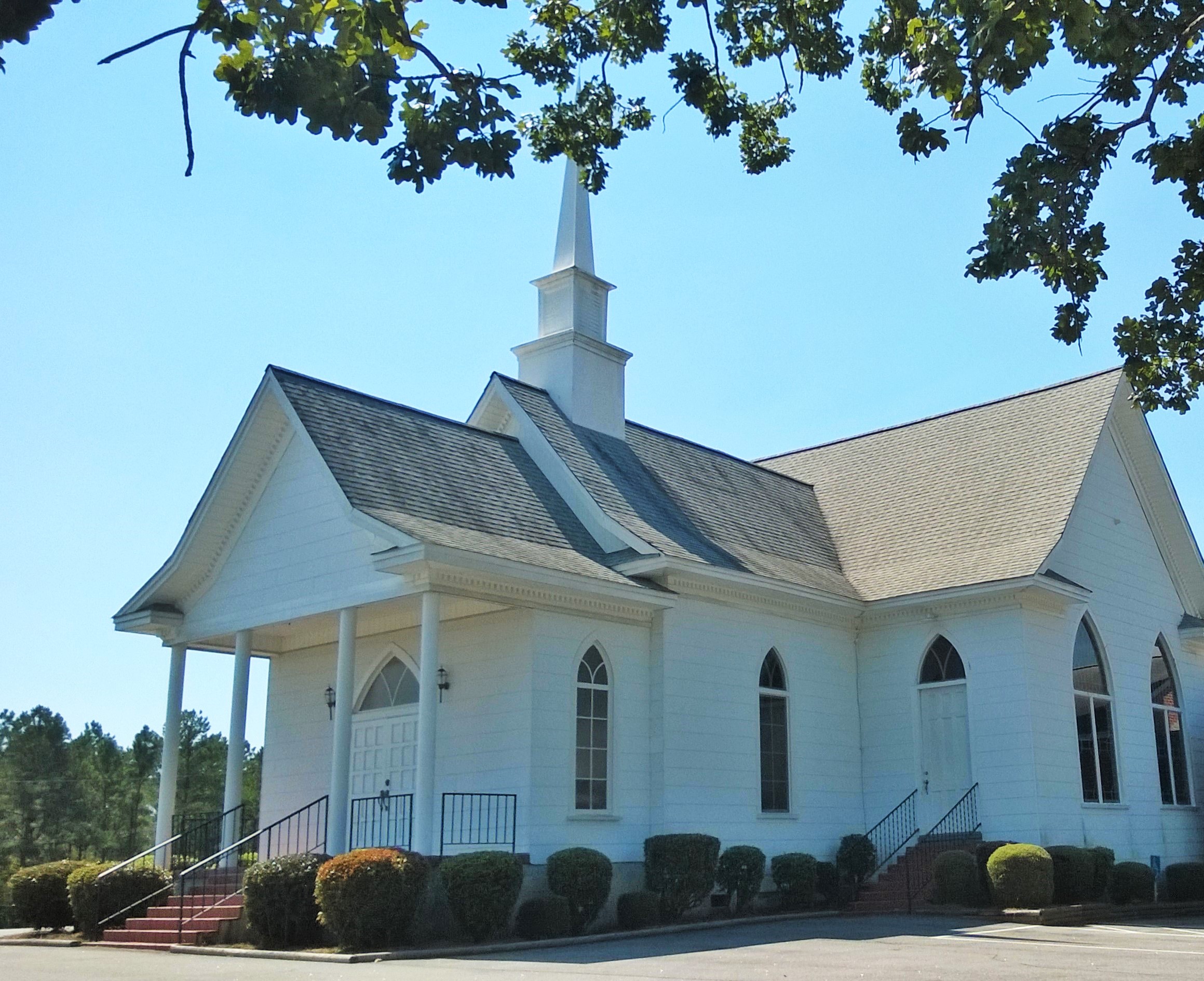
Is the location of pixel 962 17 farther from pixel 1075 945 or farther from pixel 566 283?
pixel 566 283

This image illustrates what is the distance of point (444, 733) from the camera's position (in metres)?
17.8

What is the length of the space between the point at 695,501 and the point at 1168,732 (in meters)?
9.88

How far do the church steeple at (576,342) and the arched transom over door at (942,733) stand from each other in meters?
6.58

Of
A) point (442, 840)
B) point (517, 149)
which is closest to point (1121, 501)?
point (442, 840)

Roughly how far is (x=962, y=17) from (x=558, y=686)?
34.8 feet

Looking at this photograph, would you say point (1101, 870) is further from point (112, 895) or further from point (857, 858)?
point (112, 895)

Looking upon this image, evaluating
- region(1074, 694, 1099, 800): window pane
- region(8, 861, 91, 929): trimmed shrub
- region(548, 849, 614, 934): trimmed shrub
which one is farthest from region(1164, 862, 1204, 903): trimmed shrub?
region(8, 861, 91, 929): trimmed shrub

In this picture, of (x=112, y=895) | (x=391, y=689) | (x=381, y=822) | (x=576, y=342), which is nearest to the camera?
(x=112, y=895)

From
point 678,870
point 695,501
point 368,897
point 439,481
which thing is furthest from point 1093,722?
point 368,897

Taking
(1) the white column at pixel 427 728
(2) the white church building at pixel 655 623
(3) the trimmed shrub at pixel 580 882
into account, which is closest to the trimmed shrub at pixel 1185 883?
(2) the white church building at pixel 655 623

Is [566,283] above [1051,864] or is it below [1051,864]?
above

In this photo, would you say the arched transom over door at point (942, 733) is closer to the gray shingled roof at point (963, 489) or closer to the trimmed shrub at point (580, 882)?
the gray shingled roof at point (963, 489)

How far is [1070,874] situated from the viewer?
18438 millimetres

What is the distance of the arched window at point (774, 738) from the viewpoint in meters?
19.8
